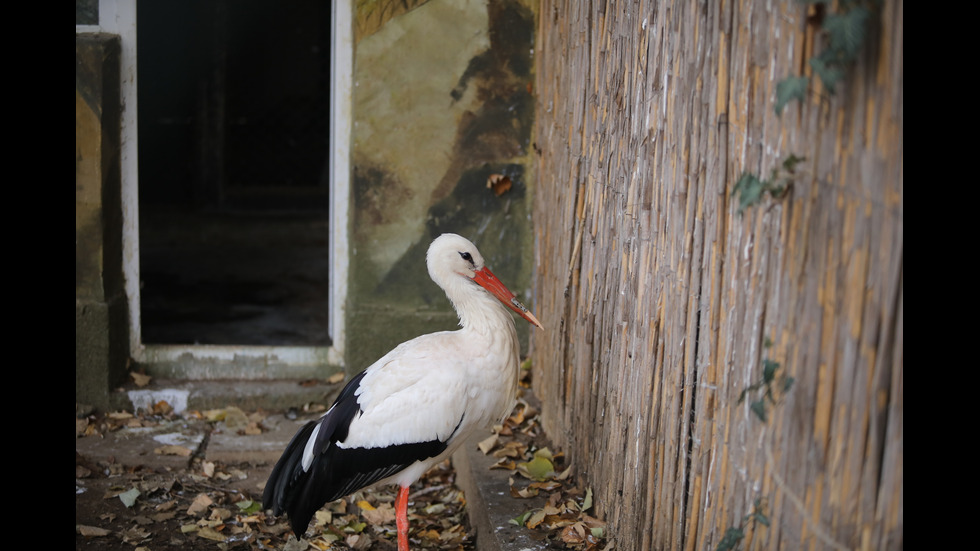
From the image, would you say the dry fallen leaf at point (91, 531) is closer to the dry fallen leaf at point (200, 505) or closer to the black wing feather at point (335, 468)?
the dry fallen leaf at point (200, 505)

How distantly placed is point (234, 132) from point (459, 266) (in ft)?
32.0

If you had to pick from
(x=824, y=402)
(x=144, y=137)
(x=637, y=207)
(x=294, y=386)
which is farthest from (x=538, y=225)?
(x=144, y=137)

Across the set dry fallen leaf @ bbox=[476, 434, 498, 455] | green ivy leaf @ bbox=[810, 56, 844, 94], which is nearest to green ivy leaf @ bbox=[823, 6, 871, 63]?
green ivy leaf @ bbox=[810, 56, 844, 94]

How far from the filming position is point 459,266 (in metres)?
4.20

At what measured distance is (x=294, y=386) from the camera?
5.84 metres

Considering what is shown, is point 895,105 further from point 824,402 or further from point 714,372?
point 714,372

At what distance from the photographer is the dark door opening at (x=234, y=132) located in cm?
1078

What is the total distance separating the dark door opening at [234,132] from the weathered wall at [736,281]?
6481 millimetres

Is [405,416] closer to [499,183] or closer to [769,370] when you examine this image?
[769,370]

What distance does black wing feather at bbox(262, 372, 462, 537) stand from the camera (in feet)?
12.8

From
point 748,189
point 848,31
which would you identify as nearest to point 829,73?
point 848,31

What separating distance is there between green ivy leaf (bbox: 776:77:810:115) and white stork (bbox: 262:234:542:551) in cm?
218

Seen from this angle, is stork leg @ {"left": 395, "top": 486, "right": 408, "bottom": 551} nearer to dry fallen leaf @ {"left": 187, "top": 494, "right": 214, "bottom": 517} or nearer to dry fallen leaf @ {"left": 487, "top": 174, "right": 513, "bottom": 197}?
dry fallen leaf @ {"left": 187, "top": 494, "right": 214, "bottom": 517}

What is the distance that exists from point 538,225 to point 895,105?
3702mm
